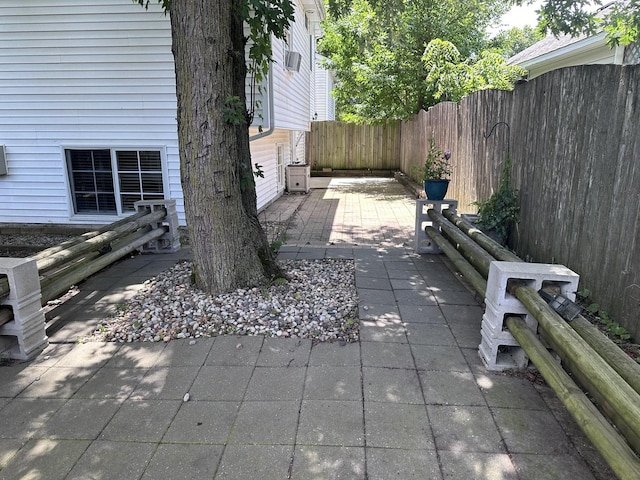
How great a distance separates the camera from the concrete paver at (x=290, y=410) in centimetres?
219

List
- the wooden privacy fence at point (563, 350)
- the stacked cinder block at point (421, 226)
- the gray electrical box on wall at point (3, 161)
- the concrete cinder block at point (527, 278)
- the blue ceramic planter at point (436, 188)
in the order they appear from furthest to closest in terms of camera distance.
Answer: the gray electrical box on wall at point (3, 161) < the blue ceramic planter at point (436, 188) < the stacked cinder block at point (421, 226) < the concrete cinder block at point (527, 278) < the wooden privacy fence at point (563, 350)

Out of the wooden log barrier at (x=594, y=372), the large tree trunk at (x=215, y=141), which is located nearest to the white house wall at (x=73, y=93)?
the large tree trunk at (x=215, y=141)

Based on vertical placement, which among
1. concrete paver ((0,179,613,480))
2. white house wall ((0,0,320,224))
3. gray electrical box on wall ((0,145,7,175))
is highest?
white house wall ((0,0,320,224))

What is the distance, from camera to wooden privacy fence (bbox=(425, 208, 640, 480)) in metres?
1.81

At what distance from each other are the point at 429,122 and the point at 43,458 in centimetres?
1056

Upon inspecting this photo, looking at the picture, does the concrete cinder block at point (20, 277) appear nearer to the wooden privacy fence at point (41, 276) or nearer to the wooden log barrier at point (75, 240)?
the wooden privacy fence at point (41, 276)

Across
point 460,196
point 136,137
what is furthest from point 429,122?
point 136,137

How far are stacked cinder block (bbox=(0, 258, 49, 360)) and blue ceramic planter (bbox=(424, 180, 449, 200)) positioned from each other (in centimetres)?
473

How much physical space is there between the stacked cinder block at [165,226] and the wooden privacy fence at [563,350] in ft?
12.9

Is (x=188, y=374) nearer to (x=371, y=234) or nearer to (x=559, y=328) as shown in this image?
(x=559, y=328)

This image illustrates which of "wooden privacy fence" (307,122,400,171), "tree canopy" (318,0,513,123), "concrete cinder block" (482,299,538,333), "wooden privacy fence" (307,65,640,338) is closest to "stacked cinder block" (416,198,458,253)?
"wooden privacy fence" (307,65,640,338)

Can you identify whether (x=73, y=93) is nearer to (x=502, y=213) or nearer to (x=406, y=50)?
(x=502, y=213)

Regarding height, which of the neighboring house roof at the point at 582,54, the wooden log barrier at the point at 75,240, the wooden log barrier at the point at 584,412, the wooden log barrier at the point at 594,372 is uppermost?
the neighboring house roof at the point at 582,54

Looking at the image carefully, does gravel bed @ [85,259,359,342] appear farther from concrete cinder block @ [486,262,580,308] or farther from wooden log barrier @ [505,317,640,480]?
wooden log barrier @ [505,317,640,480]
